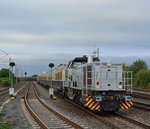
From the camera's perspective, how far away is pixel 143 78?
2303 inches

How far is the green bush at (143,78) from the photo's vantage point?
57.2 metres

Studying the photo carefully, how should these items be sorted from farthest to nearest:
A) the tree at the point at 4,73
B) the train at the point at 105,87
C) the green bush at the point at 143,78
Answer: the tree at the point at 4,73
the green bush at the point at 143,78
the train at the point at 105,87

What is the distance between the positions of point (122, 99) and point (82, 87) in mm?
3136

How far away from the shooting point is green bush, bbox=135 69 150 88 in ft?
188

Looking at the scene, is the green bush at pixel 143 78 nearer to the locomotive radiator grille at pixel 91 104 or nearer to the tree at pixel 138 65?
the tree at pixel 138 65

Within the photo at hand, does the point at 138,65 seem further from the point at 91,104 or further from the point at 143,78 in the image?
the point at 91,104

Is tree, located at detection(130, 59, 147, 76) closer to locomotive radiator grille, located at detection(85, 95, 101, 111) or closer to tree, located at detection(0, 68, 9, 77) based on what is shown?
locomotive radiator grille, located at detection(85, 95, 101, 111)

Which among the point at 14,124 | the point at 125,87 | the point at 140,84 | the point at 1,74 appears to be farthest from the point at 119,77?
the point at 1,74

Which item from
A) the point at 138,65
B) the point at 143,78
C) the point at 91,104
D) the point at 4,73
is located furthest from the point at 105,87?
the point at 4,73

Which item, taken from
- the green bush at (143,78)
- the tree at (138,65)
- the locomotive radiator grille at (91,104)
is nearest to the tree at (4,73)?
the tree at (138,65)

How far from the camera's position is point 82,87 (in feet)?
76.9

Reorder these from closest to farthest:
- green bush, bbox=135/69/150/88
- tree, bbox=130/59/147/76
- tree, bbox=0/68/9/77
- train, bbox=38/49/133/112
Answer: train, bbox=38/49/133/112
green bush, bbox=135/69/150/88
tree, bbox=130/59/147/76
tree, bbox=0/68/9/77

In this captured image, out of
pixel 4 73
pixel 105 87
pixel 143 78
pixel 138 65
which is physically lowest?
pixel 105 87

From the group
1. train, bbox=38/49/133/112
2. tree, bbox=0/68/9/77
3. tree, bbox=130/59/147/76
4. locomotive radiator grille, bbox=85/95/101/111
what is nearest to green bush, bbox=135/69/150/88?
tree, bbox=130/59/147/76
